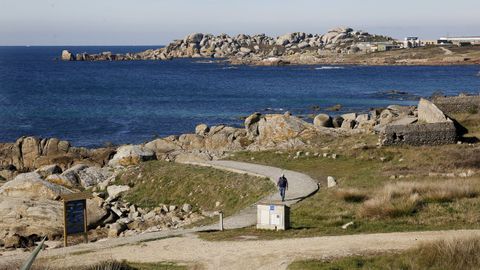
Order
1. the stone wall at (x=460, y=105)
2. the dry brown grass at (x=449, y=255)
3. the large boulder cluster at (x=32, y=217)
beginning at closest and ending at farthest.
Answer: the dry brown grass at (x=449, y=255), the large boulder cluster at (x=32, y=217), the stone wall at (x=460, y=105)

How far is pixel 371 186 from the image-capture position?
99.9 feet

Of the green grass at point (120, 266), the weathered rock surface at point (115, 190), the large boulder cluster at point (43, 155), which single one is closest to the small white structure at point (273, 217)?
the green grass at point (120, 266)

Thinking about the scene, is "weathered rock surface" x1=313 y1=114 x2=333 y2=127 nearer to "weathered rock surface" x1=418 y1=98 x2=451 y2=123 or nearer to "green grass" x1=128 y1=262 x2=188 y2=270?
"weathered rock surface" x1=418 y1=98 x2=451 y2=123

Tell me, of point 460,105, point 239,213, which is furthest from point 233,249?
point 460,105

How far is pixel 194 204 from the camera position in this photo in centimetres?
3519

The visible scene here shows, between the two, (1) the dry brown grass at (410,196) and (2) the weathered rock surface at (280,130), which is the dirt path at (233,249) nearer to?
(1) the dry brown grass at (410,196)

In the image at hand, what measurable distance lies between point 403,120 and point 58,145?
27.4 meters

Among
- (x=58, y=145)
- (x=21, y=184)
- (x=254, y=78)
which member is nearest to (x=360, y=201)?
(x=21, y=184)

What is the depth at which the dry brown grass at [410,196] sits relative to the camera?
25.4 metres

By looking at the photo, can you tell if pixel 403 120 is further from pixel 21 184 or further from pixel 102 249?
pixel 102 249

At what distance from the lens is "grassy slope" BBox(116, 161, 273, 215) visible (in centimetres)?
3372

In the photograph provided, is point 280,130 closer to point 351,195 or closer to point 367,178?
point 367,178

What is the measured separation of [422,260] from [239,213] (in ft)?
36.8

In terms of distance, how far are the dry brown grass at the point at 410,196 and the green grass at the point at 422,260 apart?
537 centimetres
